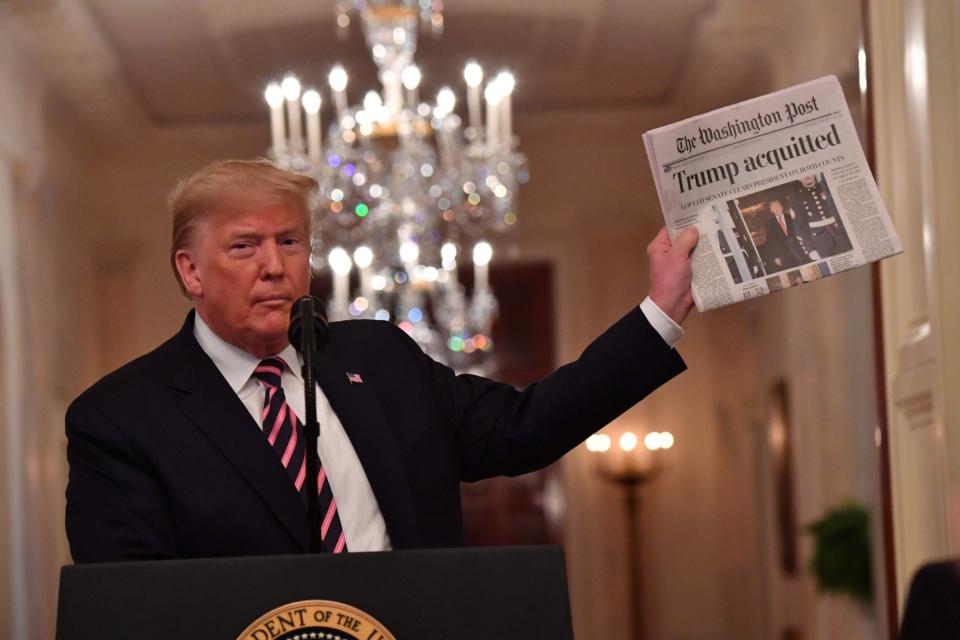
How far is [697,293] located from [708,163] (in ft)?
0.76

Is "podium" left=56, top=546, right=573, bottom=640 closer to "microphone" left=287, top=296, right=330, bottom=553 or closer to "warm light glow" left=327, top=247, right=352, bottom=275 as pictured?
"microphone" left=287, top=296, right=330, bottom=553

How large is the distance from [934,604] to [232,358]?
4.46 ft

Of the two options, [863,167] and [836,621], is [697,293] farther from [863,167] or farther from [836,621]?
[836,621]

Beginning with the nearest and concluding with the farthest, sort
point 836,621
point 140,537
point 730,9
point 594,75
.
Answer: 1. point 140,537
2. point 836,621
3. point 730,9
4. point 594,75

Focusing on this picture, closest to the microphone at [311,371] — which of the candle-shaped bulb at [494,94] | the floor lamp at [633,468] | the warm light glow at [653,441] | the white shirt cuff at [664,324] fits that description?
the white shirt cuff at [664,324]

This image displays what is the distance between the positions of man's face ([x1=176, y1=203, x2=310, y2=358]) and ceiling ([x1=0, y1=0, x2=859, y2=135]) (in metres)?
6.38

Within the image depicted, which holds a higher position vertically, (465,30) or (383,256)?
(465,30)

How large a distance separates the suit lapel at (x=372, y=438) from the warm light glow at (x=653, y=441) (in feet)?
31.6

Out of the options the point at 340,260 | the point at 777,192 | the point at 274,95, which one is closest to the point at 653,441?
the point at 340,260

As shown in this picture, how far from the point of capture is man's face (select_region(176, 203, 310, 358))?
2365mm

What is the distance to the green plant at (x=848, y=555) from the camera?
7.54 m

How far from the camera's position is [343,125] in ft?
25.7

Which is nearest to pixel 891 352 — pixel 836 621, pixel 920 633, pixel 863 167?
pixel 863 167

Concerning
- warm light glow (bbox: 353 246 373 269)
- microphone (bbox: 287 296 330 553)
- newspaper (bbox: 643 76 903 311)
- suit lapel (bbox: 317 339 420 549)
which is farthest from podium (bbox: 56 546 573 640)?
warm light glow (bbox: 353 246 373 269)
